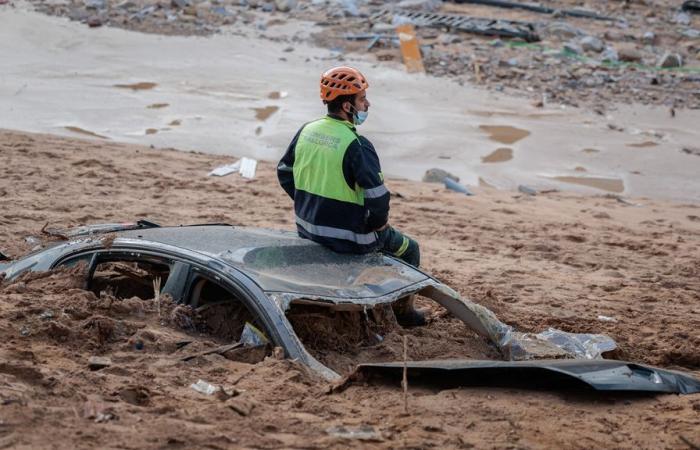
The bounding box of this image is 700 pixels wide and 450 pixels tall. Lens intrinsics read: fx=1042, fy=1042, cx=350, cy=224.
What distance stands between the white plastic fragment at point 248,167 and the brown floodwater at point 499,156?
10.6ft

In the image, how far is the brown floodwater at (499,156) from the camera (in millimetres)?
14109

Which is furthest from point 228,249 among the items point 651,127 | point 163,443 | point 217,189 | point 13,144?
point 651,127

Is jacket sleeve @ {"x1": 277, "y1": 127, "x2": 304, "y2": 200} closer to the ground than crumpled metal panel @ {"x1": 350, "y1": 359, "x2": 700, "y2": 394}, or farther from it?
farther from it

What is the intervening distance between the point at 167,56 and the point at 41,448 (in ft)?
49.0

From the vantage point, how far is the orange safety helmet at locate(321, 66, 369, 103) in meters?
6.43

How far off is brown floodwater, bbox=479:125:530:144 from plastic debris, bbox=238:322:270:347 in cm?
1009

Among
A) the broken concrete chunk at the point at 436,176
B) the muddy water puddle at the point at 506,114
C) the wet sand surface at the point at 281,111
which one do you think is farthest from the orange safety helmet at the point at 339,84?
the muddy water puddle at the point at 506,114

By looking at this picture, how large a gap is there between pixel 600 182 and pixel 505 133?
7.08 feet

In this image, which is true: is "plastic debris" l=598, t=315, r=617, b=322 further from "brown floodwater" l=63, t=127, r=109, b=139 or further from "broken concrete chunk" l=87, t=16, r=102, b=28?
"broken concrete chunk" l=87, t=16, r=102, b=28

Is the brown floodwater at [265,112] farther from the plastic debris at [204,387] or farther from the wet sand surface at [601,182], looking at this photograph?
the plastic debris at [204,387]

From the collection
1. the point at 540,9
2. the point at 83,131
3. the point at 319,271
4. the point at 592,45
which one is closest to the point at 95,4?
the point at 83,131

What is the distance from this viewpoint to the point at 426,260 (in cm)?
968

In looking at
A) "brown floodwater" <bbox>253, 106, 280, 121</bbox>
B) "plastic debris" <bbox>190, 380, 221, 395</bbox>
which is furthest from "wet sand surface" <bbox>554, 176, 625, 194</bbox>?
"plastic debris" <bbox>190, 380, 221, 395</bbox>

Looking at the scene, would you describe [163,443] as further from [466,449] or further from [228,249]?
[228,249]
